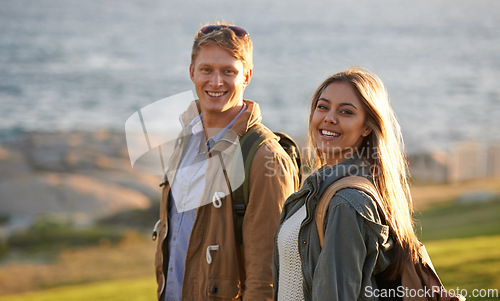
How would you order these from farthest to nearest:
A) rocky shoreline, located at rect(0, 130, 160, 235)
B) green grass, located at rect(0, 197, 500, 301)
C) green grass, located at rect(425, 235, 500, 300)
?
rocky shoreline, located at rect(0, 130, 160, 235) < green grass, located at rect(0, 197, 500, 301) < green grass, located at rect(425, 235, 500, 300)

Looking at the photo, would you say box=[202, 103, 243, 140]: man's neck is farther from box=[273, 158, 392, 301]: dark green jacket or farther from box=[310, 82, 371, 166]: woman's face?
box=[273, 158, 392, 301]: dark green jacket

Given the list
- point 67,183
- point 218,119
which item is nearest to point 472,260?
point 218,119

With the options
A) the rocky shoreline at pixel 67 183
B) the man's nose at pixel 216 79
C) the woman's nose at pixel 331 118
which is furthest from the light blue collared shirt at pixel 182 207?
the rocky shoreline at pixel 67 183

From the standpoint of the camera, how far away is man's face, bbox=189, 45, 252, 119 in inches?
128

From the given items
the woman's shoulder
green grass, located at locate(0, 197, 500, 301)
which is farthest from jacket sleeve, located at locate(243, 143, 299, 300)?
green grass, located at locate(0, 197, 500, 301)

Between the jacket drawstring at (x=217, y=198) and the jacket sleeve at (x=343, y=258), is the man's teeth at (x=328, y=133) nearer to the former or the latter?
the jacket sleeve at (x=343, y=258)

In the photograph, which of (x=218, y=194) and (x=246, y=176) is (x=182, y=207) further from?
(x=246, y=176)

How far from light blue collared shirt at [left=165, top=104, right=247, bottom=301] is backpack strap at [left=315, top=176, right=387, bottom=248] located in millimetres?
957

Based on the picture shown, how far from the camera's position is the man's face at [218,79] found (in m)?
3.25

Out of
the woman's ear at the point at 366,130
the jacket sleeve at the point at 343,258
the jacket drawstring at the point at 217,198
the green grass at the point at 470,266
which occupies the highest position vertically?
the woman's ear at the point at 366,130

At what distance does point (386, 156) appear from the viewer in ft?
8.40

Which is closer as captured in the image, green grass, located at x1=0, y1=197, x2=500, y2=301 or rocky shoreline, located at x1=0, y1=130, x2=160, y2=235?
green grass, located at x1=0, y1=197, x2=500, y2=301

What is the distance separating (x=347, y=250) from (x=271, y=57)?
67676 mm

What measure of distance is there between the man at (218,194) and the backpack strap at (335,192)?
0.59 metres
